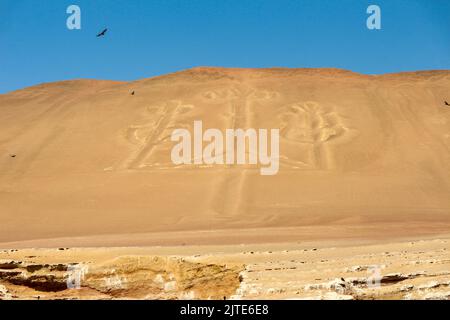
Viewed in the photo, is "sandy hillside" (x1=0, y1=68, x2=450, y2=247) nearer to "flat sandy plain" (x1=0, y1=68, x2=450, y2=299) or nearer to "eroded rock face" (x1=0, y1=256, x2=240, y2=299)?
"flat sandy plain" (x1=0, y1=68, x2=450, y2=299)

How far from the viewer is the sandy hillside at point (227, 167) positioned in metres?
18.7

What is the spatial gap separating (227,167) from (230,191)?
2514 millimetres

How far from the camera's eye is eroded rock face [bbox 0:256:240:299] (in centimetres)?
793

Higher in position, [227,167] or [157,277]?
[227,167]

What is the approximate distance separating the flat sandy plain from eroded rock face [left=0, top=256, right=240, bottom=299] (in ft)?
0.07

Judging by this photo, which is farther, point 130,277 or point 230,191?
point 230,191

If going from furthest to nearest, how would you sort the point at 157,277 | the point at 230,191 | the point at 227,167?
the point at 227,167 → the point at 230,191 → the point at 157,277

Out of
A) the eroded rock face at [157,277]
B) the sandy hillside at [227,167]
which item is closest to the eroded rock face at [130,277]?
the eroded rock face at [157,277]

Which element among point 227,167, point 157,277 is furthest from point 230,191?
point 157,277

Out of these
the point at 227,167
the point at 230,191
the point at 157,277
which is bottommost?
the point at 157,277

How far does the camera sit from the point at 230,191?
885 inches

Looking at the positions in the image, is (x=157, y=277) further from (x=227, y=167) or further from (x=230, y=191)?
(x=227, y=167)

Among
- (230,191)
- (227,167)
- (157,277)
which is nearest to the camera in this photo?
(157,277)
